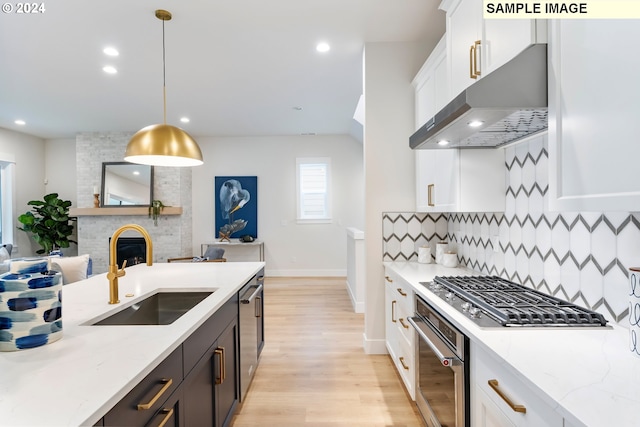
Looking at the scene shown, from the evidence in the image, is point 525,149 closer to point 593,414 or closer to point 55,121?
point 593,414

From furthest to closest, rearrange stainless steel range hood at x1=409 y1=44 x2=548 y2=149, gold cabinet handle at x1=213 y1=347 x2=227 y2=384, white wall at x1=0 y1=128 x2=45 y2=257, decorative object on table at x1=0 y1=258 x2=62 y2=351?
white wall at x1=0 y1=128 x2=45 y2=257, gold cabinet handle at x1=213 y1=347 x2=227 y2=384, stainless steel range hood at x1=409 y1=44 x2=548 y2=149, decorative object on table at x1=0 y1=258 x2=62 y2=351

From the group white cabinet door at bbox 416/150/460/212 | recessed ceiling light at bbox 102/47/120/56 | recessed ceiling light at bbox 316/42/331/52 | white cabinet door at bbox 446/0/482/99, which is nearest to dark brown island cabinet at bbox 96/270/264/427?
white cabinet door at bbox 416/150/460/212

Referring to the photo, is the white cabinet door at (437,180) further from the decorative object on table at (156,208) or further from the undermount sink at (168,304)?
the decorative object on table at (156,208)

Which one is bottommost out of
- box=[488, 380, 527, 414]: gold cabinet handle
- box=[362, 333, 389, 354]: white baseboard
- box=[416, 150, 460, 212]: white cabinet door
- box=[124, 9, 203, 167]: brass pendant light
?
box=[362, 333, 389, 354]: white baseboard

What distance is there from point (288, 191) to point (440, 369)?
5319mm

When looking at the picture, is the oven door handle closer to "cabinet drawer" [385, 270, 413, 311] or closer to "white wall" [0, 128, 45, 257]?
"cabinet drawer" [385, 270, 413, 311]

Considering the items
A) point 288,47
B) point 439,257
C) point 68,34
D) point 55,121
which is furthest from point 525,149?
point 55,121

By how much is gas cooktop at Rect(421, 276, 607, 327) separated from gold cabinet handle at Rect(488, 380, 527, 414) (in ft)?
0.72

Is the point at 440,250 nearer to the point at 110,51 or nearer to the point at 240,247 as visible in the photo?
the point at 110,51

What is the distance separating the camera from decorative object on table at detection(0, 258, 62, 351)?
926 mm

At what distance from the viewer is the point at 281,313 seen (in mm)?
4262

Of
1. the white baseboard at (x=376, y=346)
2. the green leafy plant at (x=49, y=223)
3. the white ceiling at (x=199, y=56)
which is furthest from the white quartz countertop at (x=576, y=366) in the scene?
the green leafy plant at (x=49, y=223)

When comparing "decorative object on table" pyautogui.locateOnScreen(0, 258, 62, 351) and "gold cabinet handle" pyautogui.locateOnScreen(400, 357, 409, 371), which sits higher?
"decorative object on table" pyautogui.locateOnScreen(0, 258, 62, 351)

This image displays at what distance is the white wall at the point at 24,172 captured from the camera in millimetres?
5930
